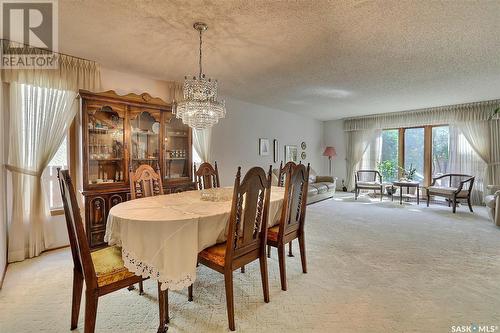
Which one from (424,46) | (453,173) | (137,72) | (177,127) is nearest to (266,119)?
(177,127)

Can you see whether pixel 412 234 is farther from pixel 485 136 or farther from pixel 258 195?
pixel 485 136

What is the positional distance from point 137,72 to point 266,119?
3.18 metres

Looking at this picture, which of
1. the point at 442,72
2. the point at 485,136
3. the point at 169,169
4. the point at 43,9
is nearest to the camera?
the point at 43,9

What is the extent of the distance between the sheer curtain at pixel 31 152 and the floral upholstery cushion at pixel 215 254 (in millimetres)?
2359

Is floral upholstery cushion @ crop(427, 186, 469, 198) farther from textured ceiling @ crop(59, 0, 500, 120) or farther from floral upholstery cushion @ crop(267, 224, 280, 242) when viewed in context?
floral upholstery cushion @ crop(267, 224, 280, 242)

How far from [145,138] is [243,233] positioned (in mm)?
2479

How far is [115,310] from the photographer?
6.06 ft

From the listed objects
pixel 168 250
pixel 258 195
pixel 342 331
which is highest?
pixel 258 195

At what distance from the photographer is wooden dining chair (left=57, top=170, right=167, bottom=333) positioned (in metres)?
1.37

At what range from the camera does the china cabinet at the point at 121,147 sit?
2922 millimetres

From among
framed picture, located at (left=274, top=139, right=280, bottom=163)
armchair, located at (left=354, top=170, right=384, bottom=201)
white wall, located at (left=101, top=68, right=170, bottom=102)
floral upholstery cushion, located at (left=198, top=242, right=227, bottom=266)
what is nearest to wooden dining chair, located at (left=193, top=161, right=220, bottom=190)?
floral upholstery cushion, located at (left=198, top=242, right=227, bottom=266)

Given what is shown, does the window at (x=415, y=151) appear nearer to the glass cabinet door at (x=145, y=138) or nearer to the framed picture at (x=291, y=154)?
the framed picture at (x=291, y=154)

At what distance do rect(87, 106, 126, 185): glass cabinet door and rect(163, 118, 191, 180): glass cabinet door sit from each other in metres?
0.61

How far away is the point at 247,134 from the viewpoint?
17.7ft
